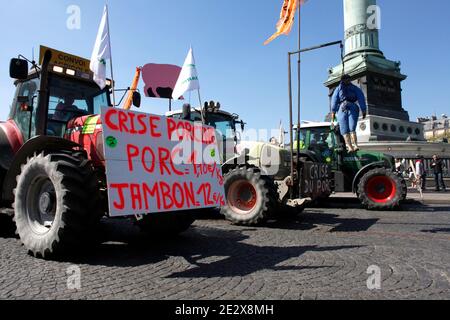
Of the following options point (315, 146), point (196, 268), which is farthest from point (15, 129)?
point (315, 146)

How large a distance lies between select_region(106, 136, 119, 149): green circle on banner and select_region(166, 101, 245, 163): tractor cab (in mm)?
3904

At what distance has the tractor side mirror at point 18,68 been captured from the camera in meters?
4.59

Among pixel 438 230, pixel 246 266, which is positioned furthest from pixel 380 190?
pixel 246 266

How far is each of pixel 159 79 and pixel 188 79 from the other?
1.47 meters

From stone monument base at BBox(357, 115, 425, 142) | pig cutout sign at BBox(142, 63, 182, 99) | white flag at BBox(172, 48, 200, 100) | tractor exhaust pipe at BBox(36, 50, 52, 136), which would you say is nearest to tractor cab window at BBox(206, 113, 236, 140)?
white flag at BBox(172, 48, 200, 100)

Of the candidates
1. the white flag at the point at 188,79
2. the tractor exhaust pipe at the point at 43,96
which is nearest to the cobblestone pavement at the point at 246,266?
the tractor exhaust pipe at the point at 43,96

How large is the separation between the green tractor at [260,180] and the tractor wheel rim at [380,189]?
1.58 m

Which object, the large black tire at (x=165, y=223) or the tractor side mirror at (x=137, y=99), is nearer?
the large black tire at (x=165, y=223)

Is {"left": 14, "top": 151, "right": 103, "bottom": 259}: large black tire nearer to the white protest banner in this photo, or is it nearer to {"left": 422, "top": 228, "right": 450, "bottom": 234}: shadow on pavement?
the white protest banner

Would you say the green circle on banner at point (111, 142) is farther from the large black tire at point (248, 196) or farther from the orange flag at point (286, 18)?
the orange flag at point (286, 18)

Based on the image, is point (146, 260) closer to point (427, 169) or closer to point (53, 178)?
point (53, 178)

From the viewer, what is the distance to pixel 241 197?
682 centimetres

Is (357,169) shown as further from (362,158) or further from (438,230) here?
(438,230)
